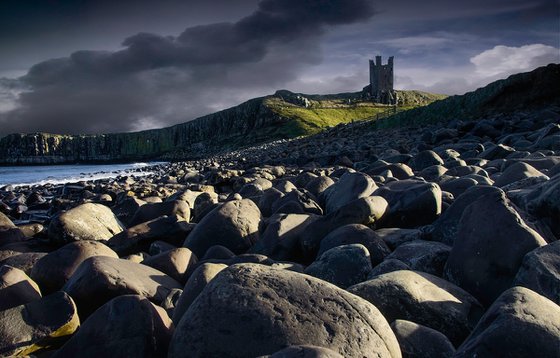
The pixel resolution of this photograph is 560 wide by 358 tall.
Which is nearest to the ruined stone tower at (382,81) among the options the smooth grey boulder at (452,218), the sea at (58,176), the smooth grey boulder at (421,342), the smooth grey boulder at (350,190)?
the sea at (58,176)

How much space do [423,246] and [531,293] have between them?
1478mm

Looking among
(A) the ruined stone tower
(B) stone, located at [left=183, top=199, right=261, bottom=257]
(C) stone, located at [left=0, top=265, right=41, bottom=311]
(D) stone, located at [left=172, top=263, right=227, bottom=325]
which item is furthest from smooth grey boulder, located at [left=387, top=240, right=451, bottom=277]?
(A) the ruined stone tower

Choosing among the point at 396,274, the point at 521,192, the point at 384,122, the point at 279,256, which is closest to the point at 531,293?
the point at 396,274

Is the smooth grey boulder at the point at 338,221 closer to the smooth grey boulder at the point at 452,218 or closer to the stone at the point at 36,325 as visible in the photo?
the smooth grey boulder at the point at 452,218

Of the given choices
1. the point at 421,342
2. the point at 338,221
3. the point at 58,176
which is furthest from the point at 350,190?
the point at 58,176

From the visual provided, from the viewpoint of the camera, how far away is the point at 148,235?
19.6ft

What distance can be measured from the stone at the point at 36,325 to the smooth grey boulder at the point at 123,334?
42 centimetres

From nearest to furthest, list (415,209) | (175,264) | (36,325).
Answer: (36,325) → (175,264) → (415,209)

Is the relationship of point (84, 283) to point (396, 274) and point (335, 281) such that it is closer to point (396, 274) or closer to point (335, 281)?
point (335, 281)

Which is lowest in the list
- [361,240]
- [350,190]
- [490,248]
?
[361,240]

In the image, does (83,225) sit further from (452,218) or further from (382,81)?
(382,81)

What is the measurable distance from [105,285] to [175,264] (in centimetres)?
106

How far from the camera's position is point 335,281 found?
3.39 meters

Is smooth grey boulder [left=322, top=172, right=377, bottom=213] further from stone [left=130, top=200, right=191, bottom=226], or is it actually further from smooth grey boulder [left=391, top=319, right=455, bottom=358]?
smooth grey boulder [left=391, top=319, right=455, bottom=358]
